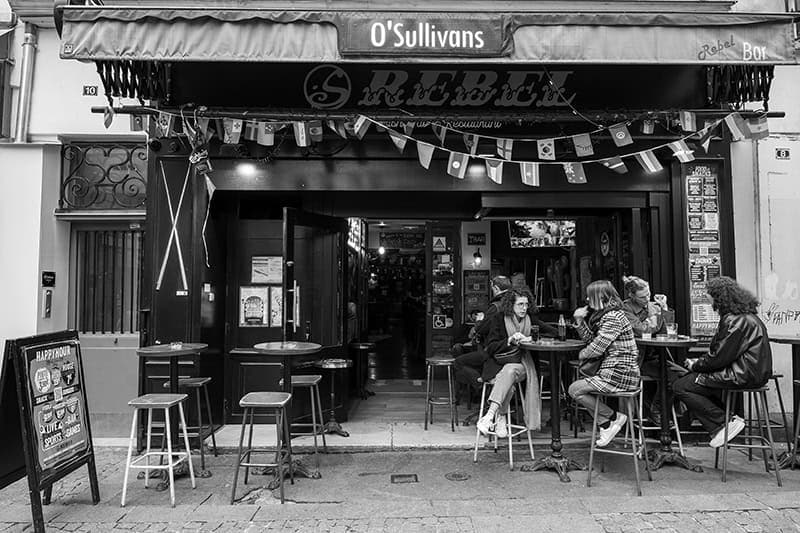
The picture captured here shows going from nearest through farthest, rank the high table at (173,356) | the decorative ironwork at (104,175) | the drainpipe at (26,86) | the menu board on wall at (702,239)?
the high table at (173,356) < the menu board on wall at (702,239) < the drainpipe at (26,86) < the decorative ironwork at (104,175)

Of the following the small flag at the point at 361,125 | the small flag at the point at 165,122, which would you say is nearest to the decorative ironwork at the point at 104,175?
the small flag at the point at 165,122

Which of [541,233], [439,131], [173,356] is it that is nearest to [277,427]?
[173,356]

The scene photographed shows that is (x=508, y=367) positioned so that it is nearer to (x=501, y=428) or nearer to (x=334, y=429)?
(x=501, y=428)

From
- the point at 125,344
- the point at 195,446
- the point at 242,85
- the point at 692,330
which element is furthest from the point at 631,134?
the point at 125,344

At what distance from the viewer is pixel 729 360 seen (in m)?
4.73

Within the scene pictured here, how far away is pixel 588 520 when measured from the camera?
402 centimetres

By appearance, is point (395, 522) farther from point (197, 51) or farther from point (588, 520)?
point (197, 51)

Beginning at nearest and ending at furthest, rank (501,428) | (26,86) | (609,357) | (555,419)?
1. (609,357)
2. (555,419)
3. (501,428)
4. (26,86)

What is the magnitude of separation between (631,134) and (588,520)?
13.7 feet

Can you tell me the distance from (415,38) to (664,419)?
440 centimetres

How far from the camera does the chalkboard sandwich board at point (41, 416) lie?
3840 millimetres

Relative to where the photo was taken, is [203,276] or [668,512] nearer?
[668,512]

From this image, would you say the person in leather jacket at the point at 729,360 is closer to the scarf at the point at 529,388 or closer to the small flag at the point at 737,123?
the scarf at the point at 529,388

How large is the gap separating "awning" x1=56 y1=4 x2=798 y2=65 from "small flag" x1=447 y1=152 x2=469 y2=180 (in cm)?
116
